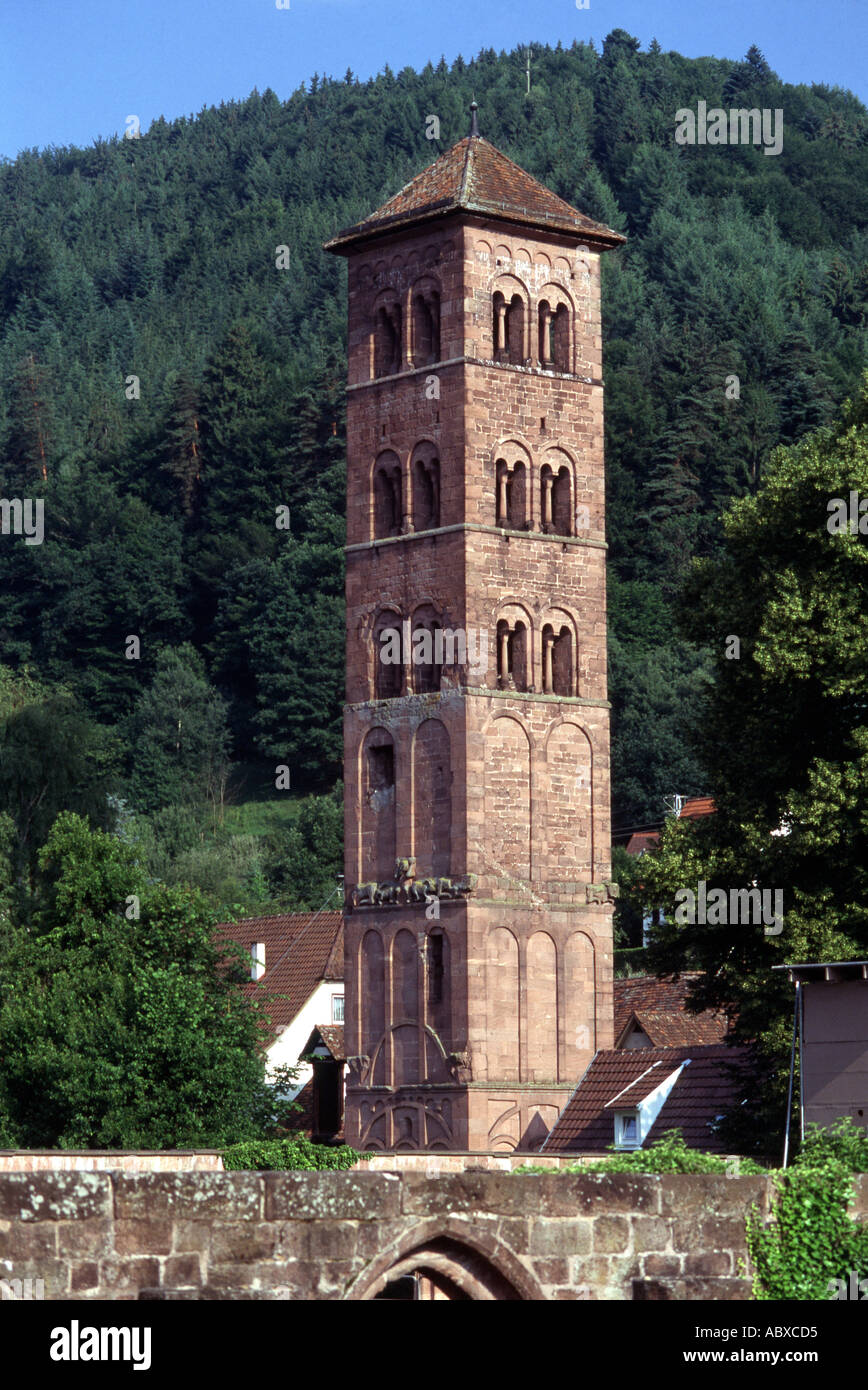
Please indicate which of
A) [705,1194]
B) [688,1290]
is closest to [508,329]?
[705,1194]

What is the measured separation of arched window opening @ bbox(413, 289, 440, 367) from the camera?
61.6 metres

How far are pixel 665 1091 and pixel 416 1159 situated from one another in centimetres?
605

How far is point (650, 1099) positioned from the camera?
48.2 metres

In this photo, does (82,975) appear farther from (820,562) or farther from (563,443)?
(820,562)

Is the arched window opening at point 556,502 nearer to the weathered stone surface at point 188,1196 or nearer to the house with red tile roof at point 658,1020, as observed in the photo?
the house with red tile roof at point 658,1020

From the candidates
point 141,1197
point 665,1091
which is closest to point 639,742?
point 665,1091

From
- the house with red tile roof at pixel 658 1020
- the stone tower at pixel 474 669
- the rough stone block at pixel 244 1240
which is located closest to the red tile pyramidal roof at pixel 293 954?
the house with red tile roof at pixel 658 1020

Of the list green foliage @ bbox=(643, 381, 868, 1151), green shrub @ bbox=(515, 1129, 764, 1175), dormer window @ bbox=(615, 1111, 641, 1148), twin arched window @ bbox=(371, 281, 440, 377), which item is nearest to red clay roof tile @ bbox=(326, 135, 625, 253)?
twin arched window @ bbox=(371, 281, 440, 377)

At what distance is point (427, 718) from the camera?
59875 mm

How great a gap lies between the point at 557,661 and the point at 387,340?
8014mm

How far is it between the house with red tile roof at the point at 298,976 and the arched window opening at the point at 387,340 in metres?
17.3

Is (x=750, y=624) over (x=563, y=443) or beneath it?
beneath

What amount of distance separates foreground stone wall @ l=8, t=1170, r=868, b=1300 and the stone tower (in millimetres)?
40622

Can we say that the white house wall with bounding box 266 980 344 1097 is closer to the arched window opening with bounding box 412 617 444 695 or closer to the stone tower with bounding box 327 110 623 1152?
the stone tower with bounding box 327 110 623 1152
